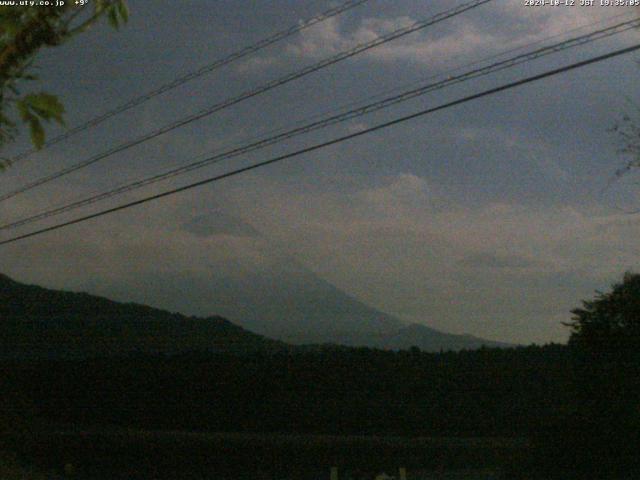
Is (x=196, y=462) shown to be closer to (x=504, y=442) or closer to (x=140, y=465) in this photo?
(x=140, y=465)

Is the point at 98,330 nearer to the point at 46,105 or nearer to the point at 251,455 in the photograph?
the point at 251,455

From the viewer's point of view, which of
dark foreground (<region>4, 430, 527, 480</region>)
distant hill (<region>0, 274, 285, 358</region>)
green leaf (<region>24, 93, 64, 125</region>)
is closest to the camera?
green leaf (<region>24, 93, 64, 125</region>)

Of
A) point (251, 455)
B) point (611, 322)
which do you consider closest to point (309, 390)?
point (251, 455)

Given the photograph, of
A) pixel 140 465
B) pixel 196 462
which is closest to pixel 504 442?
pixel 196 462

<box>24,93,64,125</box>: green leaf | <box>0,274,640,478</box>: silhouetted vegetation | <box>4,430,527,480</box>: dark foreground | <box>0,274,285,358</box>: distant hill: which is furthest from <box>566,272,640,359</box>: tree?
<box>0,274,285,358</box>: distant hill

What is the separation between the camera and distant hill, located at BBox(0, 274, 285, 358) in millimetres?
29406

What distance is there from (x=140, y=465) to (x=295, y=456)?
336cm

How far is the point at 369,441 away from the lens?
1889 cm

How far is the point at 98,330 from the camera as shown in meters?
30.5

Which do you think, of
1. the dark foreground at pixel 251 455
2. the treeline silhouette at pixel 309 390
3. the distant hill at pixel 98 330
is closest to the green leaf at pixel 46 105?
the dark foreground at pixel 251 455

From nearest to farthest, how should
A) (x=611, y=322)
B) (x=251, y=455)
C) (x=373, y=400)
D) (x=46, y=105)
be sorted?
(x=46, y=105) → (x=611, y=322) → (x=251, y=455) → (x=373, y=400)

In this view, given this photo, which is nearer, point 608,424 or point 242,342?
point 608,424

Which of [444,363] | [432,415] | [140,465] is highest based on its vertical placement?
[444,363]

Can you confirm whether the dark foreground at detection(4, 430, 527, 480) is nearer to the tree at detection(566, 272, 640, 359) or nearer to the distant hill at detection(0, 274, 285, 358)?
the tree at detection(566, 272, 640, 359)
